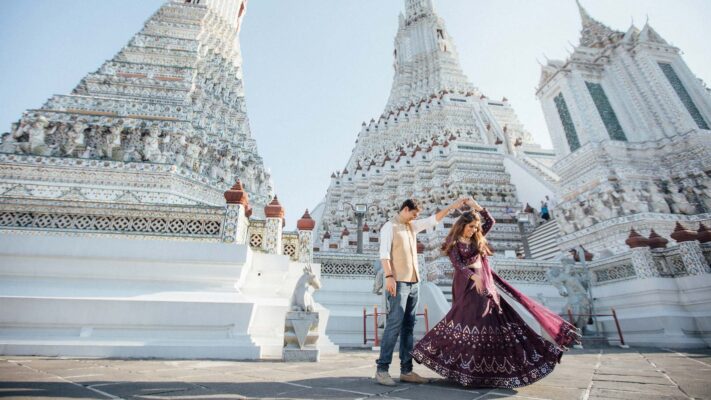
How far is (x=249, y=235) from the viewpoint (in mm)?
6566

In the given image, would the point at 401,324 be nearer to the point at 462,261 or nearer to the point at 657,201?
the point at 462,261

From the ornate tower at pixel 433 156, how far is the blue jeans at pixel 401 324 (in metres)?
7.86

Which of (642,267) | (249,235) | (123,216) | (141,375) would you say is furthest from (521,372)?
(642,267)

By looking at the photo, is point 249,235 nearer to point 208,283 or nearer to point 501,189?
point 208,283

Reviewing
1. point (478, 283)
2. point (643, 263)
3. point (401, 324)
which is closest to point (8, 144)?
point (401, 324)

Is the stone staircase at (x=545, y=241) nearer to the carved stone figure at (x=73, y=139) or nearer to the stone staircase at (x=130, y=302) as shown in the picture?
the stone staircase at (x=130, y=302)

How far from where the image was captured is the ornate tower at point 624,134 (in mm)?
12969

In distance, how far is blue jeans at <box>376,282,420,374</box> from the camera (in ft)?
8.32

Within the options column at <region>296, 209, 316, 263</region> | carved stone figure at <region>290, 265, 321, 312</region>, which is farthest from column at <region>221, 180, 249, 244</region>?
column at <region>296, 209, 316, 263</region>

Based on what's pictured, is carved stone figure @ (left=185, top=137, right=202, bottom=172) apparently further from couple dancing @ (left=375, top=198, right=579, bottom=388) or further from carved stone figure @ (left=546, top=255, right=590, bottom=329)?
carved stone figure @ (left=546, top=255, right=590, bottom=329)

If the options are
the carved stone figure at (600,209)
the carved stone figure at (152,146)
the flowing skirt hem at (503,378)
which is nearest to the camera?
the flowing skirt hem at (503,378)

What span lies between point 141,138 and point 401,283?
491 inches

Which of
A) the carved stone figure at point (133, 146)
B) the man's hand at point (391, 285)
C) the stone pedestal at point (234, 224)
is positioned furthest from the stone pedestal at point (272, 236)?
the carved stone figure at point (133, 146)

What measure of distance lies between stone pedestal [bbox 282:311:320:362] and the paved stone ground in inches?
36.3
